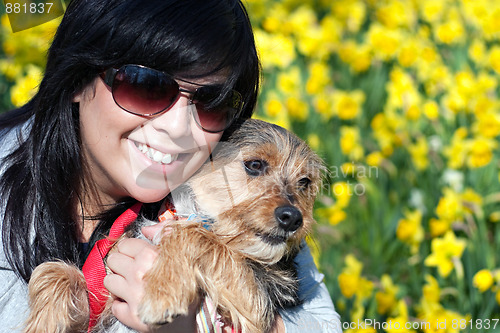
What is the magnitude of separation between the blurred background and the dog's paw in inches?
40.5

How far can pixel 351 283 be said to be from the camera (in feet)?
8.78

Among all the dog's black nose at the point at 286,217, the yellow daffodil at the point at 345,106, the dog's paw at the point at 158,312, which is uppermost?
the dog's black nose at the point at 286,217

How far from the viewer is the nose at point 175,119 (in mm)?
1766

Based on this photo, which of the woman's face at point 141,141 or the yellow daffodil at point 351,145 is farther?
the yellow daffodil at point 351,145

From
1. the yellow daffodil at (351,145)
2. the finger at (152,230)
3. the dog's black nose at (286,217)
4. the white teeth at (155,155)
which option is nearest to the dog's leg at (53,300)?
the finger at (152,230)

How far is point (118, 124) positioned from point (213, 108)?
0.33 m

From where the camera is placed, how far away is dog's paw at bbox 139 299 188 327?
1553 millimetres

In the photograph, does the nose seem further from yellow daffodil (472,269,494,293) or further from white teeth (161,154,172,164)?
yellow daffodil (472,269,494,293)

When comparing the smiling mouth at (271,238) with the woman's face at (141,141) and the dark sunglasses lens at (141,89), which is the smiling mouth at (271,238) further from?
the dark sunglasses lens at (141,89)

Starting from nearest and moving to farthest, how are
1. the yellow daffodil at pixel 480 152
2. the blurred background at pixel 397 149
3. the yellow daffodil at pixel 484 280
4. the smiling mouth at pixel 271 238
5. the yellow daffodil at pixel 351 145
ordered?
the smiling mouth at pixel 271 238
the yellow daffodil at pixel 484 280
the blurred background at pixel 397 149
the yellow daffodil at pixel 480 152
the yellow daffodil at pixel 351 145

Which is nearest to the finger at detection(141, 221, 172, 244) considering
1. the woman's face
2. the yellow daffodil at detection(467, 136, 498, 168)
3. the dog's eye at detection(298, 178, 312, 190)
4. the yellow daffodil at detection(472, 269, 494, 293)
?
the woman's face

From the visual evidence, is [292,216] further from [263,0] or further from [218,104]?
[263,0]

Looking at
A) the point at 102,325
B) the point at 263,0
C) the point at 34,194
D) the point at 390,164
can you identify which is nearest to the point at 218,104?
the point at 34,194

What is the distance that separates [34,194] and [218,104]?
31.1 inches
